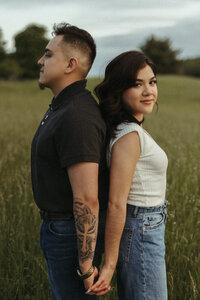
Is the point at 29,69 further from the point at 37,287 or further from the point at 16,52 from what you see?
the point at 37,287

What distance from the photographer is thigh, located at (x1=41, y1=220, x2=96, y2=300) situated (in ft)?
6.30

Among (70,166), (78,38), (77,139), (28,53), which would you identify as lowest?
(70,166)

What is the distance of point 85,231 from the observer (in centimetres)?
180

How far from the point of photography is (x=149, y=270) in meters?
1.89

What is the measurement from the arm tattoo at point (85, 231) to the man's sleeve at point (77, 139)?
0.24 metres

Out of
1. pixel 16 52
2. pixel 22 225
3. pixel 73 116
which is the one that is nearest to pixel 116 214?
pixel 73 116

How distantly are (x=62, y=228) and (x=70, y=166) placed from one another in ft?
1.30

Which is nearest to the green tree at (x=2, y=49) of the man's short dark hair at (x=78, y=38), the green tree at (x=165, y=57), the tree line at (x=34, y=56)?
the tree line at (x=34, y=56)

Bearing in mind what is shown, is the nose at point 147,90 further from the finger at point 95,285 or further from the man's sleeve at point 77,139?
the finger at point 95,285

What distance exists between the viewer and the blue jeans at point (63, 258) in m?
1.92

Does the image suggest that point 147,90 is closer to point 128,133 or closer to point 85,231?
point 128,133

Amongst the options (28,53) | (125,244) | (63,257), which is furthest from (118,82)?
(28,53)

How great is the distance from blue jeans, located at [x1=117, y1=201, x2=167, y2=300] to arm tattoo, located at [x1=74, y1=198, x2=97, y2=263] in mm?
202

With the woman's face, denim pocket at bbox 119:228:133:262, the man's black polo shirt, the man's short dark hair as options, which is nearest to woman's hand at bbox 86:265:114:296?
denim pocket at bbox 119:228:133:262
